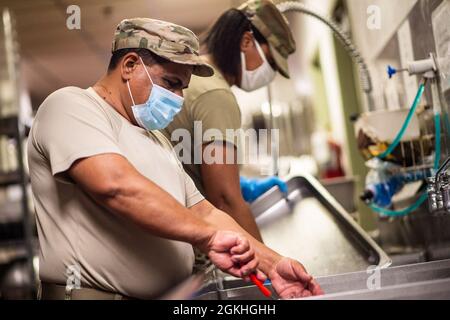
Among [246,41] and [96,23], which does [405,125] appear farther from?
[96,23]

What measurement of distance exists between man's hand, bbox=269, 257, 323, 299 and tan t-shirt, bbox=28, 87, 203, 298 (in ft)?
0.56

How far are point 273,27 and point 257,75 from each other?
0.11 metres

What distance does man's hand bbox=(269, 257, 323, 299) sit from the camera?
98 centimetres

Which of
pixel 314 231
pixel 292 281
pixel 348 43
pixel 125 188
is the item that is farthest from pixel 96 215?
pixel 348 43

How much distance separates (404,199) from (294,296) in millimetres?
802

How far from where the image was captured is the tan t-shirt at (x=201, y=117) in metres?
1.00

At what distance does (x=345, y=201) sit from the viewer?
1956 mm

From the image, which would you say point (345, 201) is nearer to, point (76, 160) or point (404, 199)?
point (404, 199)

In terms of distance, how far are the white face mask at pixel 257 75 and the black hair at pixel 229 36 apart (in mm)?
19

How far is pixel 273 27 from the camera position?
125 cm
